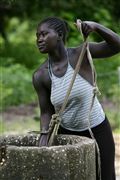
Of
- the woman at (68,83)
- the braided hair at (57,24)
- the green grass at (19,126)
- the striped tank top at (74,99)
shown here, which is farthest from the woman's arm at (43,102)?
the green grass at (19,126)

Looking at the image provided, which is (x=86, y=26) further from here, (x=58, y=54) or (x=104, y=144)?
(x=104, y=144)

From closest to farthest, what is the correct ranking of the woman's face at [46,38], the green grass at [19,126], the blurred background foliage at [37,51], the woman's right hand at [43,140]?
the woman's face at [46,38], the woman's right hand at [43,140], the green grass at [19,126], the blurred background foliage at [37,51]

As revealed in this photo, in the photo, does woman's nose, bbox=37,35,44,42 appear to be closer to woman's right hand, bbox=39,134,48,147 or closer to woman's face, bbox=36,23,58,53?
woman's face, bbox=36,23,58,53

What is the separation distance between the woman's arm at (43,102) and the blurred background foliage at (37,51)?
641 cm

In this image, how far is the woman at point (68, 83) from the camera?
4.95 m

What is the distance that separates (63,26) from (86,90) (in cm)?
51

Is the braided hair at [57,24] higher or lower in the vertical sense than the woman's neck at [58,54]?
higher

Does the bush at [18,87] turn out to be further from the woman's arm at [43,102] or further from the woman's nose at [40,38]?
the woman's nose at [40,38]

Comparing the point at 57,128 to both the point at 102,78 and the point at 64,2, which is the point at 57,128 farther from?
the point at 64,2

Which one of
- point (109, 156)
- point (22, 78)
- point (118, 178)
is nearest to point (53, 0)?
point (22, 78)

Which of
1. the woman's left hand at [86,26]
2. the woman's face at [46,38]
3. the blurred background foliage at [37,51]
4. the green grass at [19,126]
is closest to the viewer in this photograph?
the woman's left hand at [86,26]

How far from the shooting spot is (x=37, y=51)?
61.7ft

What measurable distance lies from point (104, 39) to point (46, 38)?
1.42 ft

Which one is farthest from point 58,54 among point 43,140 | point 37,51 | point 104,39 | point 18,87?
point 37,51
